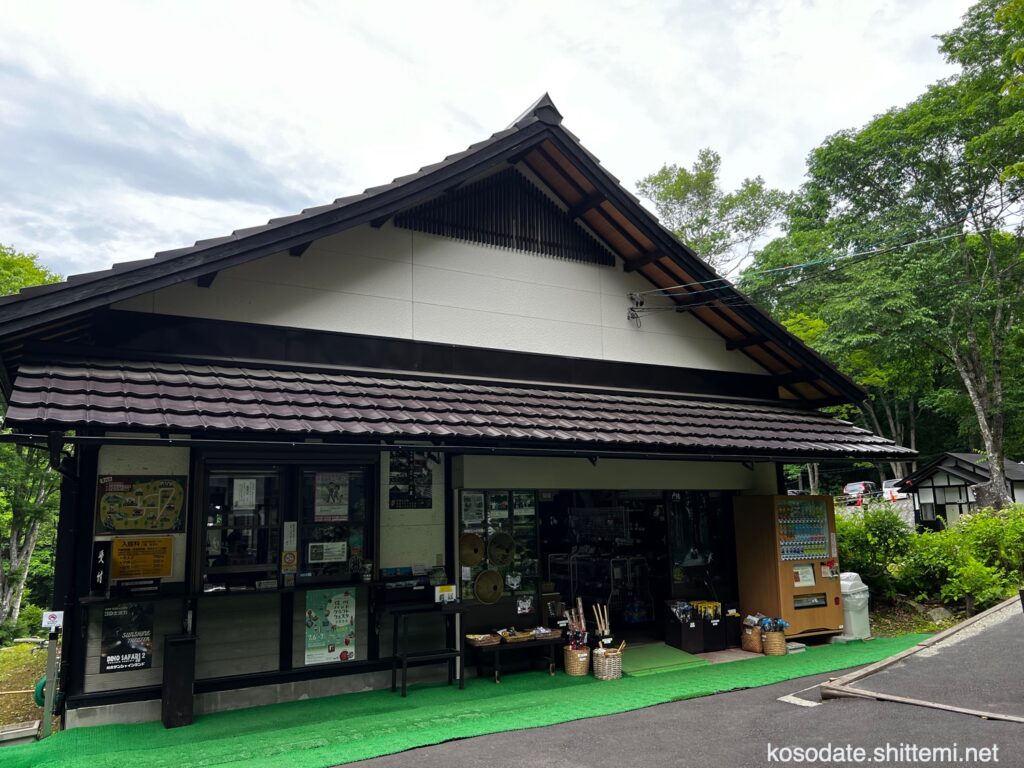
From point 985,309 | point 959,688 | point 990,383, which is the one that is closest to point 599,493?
point 959,688

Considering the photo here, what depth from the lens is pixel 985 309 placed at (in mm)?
22156

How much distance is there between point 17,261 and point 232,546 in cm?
1533

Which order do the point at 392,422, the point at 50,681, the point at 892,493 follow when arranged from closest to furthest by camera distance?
the point at 50,681
the point at 392,422
the point at 892,493

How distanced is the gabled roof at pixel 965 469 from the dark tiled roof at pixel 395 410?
13.6 m

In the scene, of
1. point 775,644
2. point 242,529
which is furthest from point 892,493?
point 242,529

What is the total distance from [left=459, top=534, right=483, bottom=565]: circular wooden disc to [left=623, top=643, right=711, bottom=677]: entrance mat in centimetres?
229

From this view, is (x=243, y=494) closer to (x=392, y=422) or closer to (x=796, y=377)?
(x=392, y=422)

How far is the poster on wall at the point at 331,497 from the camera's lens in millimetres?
7559

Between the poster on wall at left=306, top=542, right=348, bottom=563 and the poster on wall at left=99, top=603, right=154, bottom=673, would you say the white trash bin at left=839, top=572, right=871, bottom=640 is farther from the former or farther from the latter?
the poster on wall at left=99, top=603, right=154, bottom=673

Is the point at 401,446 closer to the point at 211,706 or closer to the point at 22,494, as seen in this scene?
the point at 211,706

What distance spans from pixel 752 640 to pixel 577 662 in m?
2.74

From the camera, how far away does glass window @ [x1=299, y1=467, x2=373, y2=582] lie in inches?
A: 295

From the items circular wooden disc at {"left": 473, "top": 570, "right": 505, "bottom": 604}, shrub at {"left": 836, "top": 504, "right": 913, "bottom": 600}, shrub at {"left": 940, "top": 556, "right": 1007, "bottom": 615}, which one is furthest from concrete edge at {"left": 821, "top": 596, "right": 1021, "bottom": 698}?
circular wooden disc at {"left": 473, "top": 570, "right": 505, "bottom": 604}

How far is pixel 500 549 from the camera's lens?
29.1 ft
